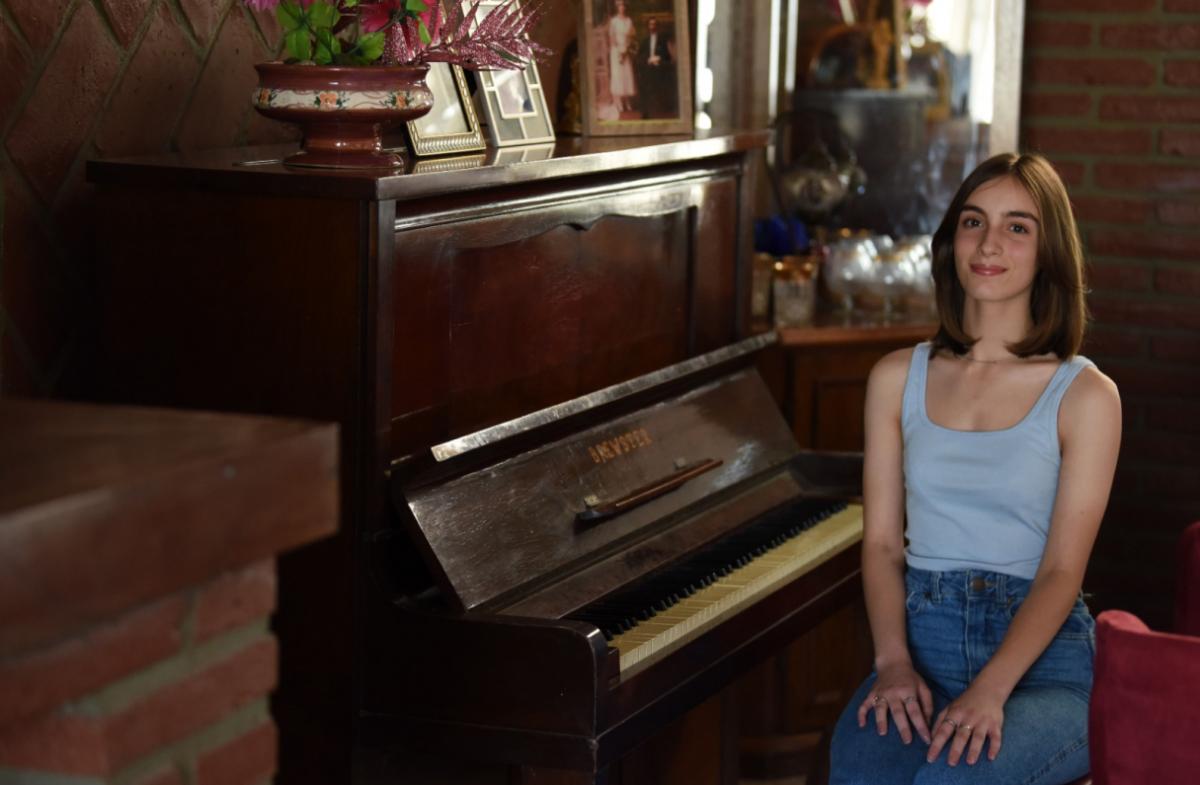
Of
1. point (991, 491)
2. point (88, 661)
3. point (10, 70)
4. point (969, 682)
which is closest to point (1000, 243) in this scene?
point (991, 491)

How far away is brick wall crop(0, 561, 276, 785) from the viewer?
3.96ft

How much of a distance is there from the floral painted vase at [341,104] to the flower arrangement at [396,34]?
51mm

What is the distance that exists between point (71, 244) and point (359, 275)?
45cm

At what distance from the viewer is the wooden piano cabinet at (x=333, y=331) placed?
2.17 metres

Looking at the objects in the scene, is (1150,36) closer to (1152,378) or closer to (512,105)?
(1152,378)

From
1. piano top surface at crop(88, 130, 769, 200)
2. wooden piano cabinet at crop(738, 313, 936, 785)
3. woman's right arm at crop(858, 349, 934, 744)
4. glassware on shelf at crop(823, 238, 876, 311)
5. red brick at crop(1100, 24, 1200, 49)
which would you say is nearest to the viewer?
piano top surface at crop(88, 130, 769, 200)

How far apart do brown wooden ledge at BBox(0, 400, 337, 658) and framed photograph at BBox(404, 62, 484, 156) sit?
1.09 meters

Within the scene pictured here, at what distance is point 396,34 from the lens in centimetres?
225

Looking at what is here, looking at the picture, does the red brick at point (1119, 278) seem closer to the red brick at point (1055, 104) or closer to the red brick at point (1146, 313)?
the red brick at point (1146, 313)

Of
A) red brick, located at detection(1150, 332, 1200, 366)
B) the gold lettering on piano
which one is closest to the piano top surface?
the gold lettering on piano

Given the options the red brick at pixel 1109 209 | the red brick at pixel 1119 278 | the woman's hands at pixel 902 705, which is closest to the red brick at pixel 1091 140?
the red brick at pixel 1109 209

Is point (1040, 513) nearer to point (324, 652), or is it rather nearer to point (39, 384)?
point (324, 652)

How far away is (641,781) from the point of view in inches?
114

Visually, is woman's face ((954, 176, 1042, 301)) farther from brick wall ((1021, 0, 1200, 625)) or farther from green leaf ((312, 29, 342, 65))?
brick wall ((1021, 0, 1200, 625))
